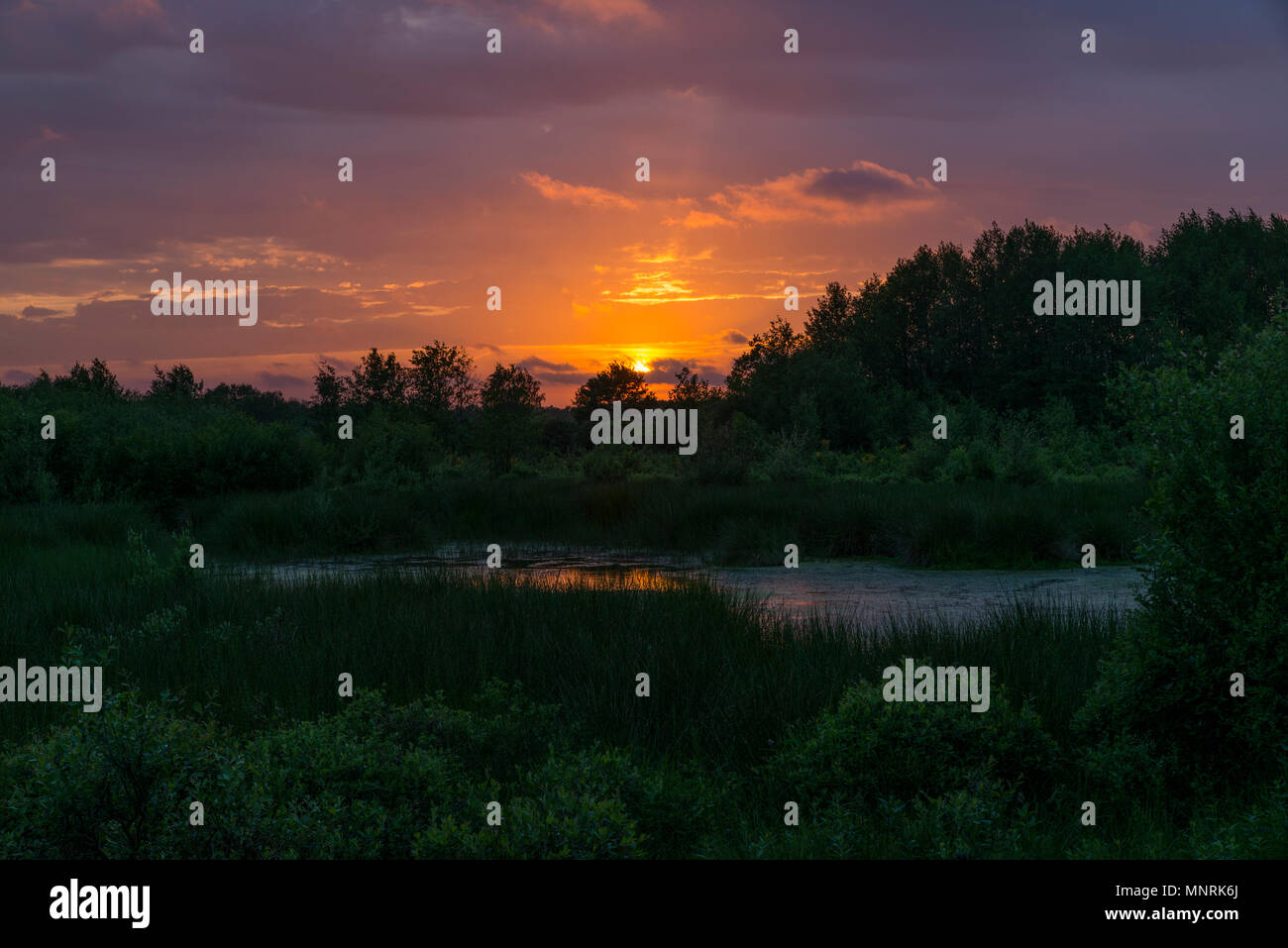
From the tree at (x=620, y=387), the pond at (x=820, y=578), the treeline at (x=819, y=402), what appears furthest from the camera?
the tree at (x=620, y=387)

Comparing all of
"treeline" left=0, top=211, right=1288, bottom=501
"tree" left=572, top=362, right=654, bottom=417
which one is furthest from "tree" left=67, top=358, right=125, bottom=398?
"tree" left=572, top=362, right=654, bottom=417

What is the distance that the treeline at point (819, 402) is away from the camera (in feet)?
64.5

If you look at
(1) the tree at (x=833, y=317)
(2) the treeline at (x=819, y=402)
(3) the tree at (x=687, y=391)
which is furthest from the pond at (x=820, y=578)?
(1) the tree at (x=833, y=317)

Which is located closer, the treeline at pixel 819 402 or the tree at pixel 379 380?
the treeline at pixel 819 402

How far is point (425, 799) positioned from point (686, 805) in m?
1.13

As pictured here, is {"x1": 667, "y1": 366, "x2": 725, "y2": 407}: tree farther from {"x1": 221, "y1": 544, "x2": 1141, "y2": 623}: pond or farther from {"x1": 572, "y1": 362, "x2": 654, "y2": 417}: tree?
{"x1": 221, "y1": 544, "x2": 1141, "y2": 623}: pond

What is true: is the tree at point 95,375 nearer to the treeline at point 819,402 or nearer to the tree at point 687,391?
the treeline at point 819,402

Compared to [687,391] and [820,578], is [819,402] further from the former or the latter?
[820,578]

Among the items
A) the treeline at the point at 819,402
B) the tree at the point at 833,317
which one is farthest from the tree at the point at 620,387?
the tree at the point at 833,317

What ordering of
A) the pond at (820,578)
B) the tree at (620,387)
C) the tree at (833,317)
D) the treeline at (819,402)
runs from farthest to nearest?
the tree at (833,317), the tree at (620,387), the treeline at (819,402), the pond at (820,578)

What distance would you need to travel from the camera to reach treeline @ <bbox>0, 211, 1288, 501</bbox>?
19656mm

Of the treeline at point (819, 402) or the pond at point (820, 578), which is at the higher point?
the treeline at point (819, 402)

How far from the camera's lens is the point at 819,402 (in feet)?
126

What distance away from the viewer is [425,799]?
13.8 feet
